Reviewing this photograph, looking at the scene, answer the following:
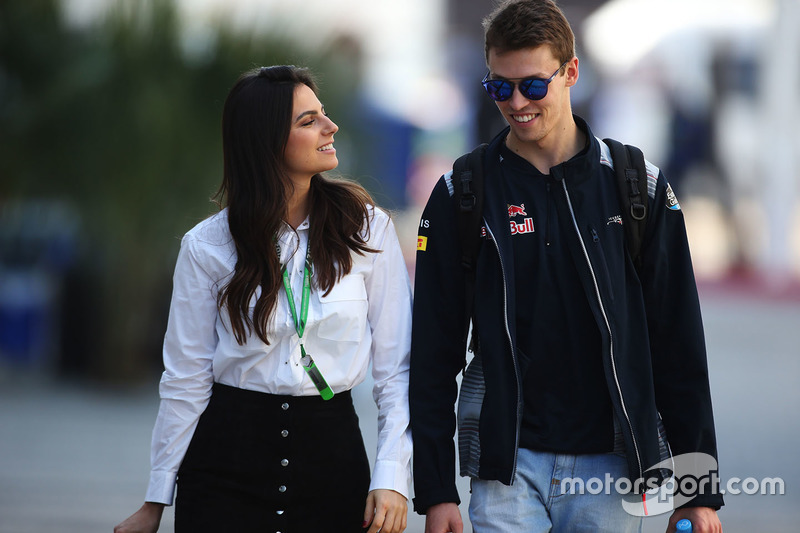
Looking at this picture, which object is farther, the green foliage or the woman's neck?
the green foliage

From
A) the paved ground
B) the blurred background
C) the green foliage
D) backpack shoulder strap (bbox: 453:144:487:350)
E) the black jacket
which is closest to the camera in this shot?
the black jacket

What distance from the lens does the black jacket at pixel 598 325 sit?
271 centimetres

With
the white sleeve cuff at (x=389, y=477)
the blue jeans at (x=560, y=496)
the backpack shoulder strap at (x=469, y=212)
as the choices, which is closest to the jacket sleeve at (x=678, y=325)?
the blue jeans at (x=560, y=496)

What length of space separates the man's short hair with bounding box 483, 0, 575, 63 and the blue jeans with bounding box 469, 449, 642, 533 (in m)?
1.15

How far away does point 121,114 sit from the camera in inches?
319

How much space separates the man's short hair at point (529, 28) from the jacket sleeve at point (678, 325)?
49 cm

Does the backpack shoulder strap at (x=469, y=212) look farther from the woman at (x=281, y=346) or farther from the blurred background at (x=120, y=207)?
the blurred background at (x=120, y=207)

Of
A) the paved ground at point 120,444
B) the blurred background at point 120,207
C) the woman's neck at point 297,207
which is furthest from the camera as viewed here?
the blurred background at point 120,207

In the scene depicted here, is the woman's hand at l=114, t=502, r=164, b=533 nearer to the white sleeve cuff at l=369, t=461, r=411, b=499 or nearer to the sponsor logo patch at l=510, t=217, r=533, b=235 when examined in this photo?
the white sleeve cuff at l=369, t=461, r=411, b=499

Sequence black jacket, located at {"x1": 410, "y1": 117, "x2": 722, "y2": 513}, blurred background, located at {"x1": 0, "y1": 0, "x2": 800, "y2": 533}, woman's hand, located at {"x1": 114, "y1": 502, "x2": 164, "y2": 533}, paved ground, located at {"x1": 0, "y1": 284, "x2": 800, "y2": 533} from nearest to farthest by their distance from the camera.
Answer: black jacket, located at {"x1": 410, "y1": 117, "x2": 722, "y2": 513}, woman's hand, located at {"x1": 114, "y1": 502, "x2": 164, "y2": 533}, paved ground, located at {"x1": 0, "y1": 284, "x2": 800, "y2": 533}, blurred background, located at {"x1": 0, "y1": 0, "x2": 800, "y2": 533}

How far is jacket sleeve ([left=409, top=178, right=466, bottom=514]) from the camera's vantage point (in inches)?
111

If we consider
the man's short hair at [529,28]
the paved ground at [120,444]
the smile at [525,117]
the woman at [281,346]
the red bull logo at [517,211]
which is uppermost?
the man's short hair at [529,28]

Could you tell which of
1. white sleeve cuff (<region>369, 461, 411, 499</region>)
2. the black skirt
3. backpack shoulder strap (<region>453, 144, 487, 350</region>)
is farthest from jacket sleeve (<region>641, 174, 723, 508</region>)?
the black skirt

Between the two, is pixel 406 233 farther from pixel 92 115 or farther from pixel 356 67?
pixel 92 115
